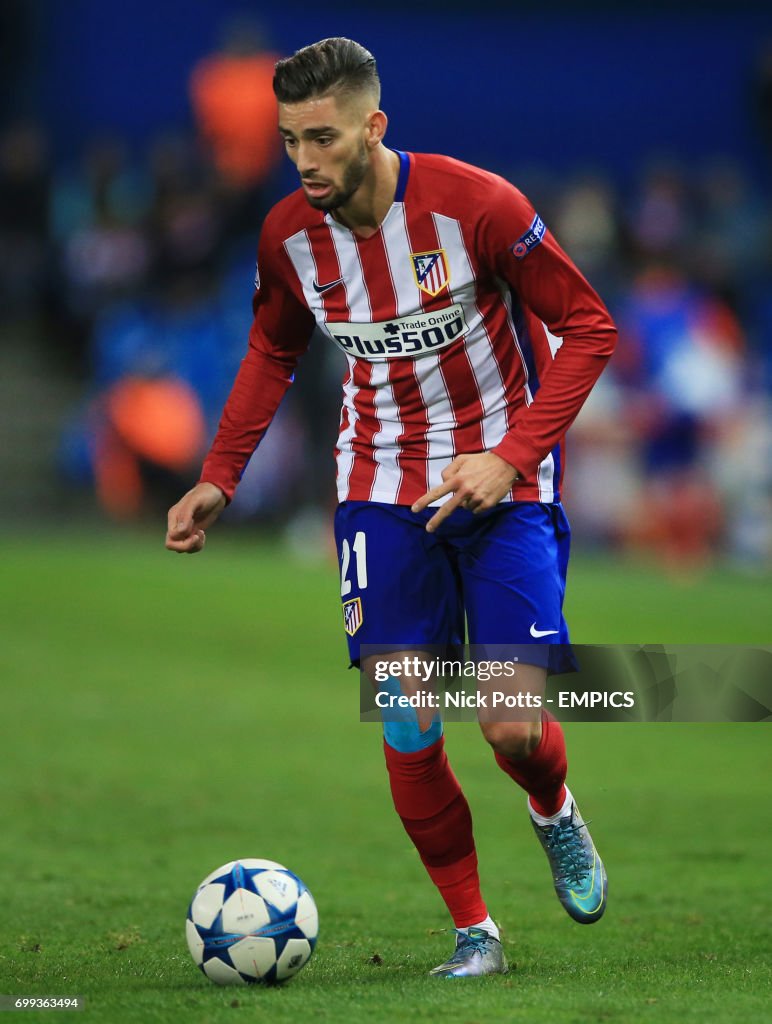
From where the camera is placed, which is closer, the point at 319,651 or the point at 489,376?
the point at 489,376

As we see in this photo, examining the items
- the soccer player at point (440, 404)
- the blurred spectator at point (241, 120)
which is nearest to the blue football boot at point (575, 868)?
the soccer player at point (440, 404)

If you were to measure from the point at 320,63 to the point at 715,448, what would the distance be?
38.6ft

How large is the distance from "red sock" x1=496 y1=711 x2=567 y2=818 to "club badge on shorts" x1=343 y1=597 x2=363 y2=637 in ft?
1.72

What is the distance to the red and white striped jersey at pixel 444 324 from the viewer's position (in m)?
4.21

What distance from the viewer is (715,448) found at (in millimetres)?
15328

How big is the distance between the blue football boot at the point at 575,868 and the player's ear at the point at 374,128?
1.91 m

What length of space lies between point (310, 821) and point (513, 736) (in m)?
2.60

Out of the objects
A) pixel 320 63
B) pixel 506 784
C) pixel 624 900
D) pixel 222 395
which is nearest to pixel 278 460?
pixel 222 395

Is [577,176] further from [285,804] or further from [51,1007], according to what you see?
[51,1007]

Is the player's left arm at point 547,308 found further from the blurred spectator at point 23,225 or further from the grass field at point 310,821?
the blurred spectator at point 23,225

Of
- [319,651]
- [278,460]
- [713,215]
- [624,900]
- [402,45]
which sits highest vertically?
[402,45]

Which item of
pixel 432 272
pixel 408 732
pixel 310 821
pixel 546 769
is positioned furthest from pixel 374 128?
pixel 310 821

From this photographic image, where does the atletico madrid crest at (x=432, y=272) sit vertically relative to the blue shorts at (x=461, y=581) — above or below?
above

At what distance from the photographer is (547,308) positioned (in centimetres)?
424
